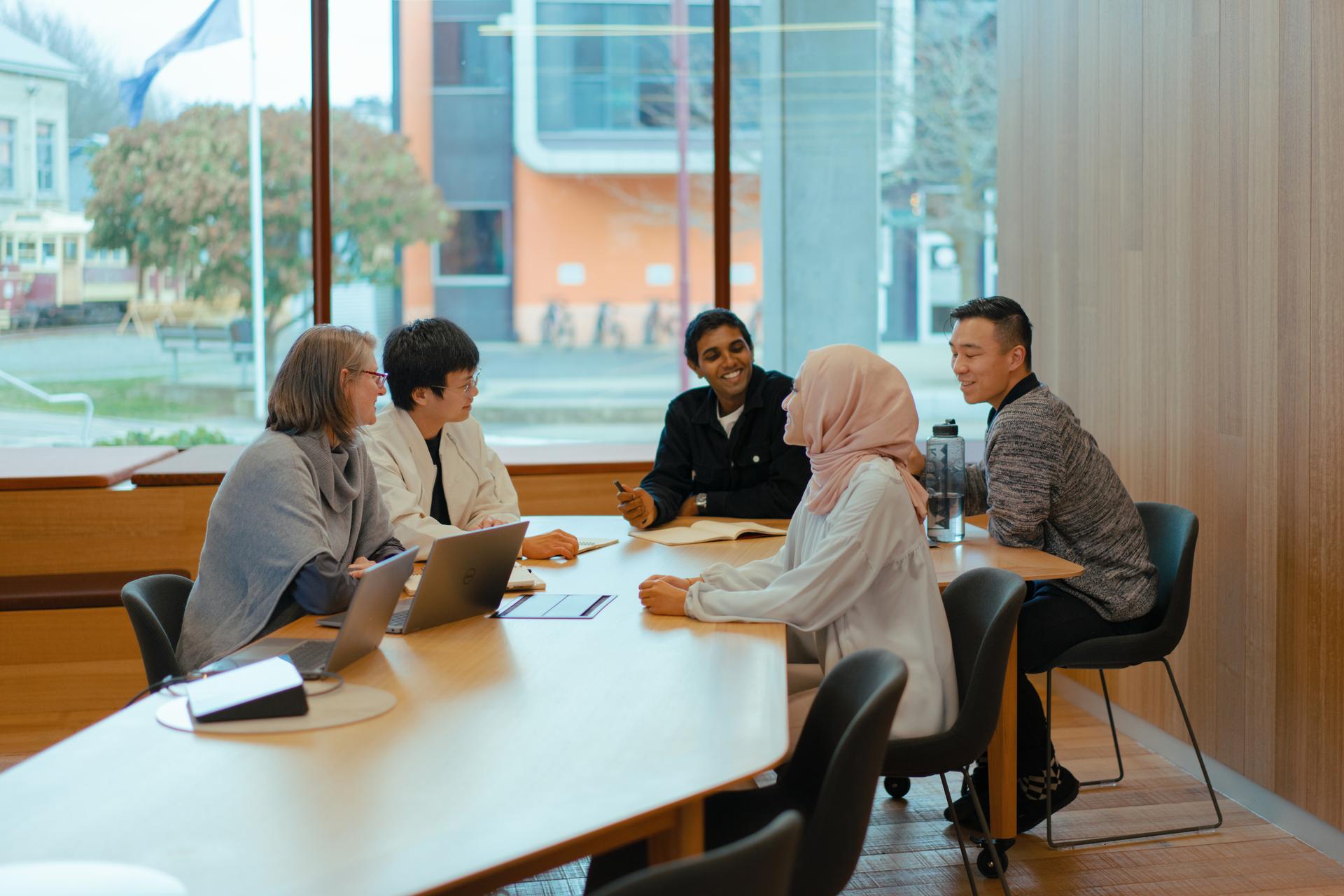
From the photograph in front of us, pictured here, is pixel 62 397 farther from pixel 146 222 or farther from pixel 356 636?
pixel 356 636

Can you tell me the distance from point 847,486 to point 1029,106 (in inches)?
111

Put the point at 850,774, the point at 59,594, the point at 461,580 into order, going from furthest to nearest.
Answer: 1. the point at 59,594
2. the point at 461,580
3. the point at 850,774

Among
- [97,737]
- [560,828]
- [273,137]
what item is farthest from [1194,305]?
[273,137]

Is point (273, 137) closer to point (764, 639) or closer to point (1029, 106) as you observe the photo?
point (1029, 106)

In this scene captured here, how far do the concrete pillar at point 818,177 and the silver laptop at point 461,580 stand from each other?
3077 millimetres

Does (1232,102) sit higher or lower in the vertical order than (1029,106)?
lower

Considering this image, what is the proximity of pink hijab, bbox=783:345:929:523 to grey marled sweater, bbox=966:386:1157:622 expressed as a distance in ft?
2.22

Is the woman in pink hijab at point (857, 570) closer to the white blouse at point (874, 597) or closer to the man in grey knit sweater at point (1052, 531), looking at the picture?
the white blouse at point (874, 597)

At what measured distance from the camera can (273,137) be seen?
16.8ft

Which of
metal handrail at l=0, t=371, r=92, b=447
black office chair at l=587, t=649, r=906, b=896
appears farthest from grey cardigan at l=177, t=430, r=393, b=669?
metal handrail at l=0, t=371, r=92, b=447

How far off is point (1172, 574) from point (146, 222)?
4205mm

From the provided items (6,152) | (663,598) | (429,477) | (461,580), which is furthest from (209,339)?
(663,598)

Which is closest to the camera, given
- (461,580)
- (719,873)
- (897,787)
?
(719,873)

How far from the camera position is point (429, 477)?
3.38 meters
